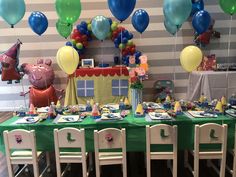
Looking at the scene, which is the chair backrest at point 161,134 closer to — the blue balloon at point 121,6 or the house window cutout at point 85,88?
the blue balloon at point 121,6

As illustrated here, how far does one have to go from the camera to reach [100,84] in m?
4.81

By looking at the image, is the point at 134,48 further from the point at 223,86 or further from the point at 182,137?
the point at 182,137

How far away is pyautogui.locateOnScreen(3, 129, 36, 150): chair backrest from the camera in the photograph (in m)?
2.09

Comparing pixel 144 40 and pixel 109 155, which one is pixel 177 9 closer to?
pixel 109 155

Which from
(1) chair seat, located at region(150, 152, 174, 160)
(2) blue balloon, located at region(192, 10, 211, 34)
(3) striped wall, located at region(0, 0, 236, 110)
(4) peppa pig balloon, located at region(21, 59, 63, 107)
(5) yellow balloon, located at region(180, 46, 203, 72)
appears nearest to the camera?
(1) chair seat, located at region(150, 152, 174, 160)

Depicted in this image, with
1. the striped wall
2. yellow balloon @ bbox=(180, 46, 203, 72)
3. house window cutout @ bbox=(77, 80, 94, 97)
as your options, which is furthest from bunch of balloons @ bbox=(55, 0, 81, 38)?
the striped wall

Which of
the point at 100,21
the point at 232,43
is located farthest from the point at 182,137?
the point at 232,43

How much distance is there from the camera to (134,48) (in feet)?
16.2

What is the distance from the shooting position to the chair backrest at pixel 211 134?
2.09 meters

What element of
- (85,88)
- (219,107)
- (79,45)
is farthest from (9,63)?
(219,107)

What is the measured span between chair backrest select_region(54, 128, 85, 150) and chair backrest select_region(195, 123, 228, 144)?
101 centimetres

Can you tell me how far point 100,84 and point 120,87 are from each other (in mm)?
410

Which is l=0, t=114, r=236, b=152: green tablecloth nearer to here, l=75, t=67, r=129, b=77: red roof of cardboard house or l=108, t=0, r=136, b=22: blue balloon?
l=108, t=0, r=136, b=22: blue balloon

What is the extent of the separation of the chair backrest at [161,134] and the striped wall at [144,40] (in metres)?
3.42
